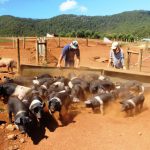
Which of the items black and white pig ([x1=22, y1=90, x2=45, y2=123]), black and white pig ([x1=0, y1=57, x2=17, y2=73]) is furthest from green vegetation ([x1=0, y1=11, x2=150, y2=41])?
black and white pig ([x1=22, y1=90, x2=45, y2=123])

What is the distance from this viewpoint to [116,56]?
37.7 feet

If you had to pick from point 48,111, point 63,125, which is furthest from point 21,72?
point 63,125

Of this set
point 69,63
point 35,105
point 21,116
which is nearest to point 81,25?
point 69,63

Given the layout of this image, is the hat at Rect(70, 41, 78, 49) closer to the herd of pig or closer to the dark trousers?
the dark trousers

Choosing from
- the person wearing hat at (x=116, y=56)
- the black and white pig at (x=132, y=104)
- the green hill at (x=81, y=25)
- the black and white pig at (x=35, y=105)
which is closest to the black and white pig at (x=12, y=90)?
the black and white pig at (x=35, y=105)

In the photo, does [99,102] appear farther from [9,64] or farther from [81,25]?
[81,25]

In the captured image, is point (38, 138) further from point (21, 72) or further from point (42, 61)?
point (42, 61)

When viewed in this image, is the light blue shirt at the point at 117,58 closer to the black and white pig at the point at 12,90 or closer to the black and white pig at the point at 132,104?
the black and white pig at the point at 132,104

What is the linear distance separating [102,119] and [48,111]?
1522 mm

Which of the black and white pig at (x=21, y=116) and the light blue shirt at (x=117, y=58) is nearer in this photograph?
the black and white pig at (x=21, y=116)

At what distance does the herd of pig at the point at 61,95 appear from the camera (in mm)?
7766

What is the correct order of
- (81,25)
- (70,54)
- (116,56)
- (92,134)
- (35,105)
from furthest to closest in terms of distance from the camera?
(81,25) → (70,54) → (116,56) → (35,105) → (92,134)

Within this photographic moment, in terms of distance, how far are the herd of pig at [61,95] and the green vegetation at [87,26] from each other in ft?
171

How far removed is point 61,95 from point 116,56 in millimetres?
3534
